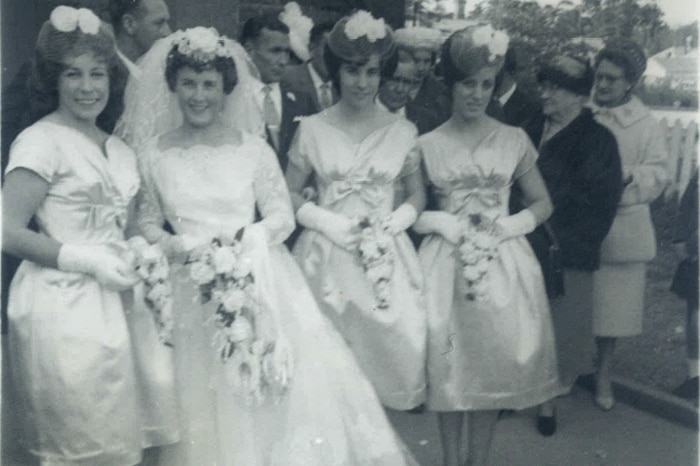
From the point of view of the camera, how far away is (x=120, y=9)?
135 inches

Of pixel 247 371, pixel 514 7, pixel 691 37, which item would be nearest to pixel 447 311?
pixel 247 371

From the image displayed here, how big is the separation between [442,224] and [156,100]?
118 cm

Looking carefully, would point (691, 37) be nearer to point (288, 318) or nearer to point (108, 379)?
point (288, 318)

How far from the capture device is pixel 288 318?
3.59m

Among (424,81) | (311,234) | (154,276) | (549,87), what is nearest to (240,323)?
(154,276)

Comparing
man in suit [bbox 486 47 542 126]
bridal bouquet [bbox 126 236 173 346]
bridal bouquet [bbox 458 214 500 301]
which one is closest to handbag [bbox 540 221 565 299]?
bridal bouquet [bbox 458 214 500 301]

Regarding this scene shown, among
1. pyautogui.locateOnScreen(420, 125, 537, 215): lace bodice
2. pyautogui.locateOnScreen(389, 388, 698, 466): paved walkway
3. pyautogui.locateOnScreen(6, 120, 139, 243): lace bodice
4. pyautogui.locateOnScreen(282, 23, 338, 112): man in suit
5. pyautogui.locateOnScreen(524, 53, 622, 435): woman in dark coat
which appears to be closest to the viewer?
pyautogui.locateOnScreen(6, 120, 139, 243): lace bodice

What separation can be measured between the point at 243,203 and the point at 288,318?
1.53 feet

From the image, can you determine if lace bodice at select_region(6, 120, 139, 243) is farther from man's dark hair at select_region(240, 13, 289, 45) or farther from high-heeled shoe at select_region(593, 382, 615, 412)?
high-heeled shoe at select_region(593, 382, 615, 412)

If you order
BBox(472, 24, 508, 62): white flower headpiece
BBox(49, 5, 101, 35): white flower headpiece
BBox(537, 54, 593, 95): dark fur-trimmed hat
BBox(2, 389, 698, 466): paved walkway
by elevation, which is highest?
BBox(49, 5, 101, 35): white flower headpiece

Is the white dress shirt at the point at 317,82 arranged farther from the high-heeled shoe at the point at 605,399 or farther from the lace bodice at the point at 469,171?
the high-heeled shoe at the point at 605,399

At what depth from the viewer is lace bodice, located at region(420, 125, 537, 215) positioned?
3744 millimetres

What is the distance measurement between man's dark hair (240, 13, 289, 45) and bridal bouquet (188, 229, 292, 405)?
0.72m

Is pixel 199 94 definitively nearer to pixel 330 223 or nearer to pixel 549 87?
pixel 330 223
